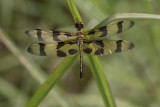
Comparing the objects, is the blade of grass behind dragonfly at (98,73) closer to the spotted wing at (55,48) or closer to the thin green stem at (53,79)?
the thin green stem at (53,79)

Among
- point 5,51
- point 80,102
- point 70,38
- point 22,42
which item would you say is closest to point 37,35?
point 70,38

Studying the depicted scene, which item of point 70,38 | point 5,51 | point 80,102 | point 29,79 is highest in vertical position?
point 70,38

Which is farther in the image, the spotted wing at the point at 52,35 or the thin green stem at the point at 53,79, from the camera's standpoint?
the spotted wing at the point at 52,35

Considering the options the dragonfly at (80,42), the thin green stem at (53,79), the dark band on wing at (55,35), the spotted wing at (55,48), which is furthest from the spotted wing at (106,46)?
the thin green stem at (53,79)

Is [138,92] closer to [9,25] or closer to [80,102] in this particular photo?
[80,102]

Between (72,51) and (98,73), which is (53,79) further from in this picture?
(72,51)

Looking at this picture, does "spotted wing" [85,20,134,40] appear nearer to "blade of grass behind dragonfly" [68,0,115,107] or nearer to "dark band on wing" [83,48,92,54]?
"dark band on wing" [83,48,92,54]

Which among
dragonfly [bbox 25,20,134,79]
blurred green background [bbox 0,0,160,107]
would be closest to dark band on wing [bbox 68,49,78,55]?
dragonfly [bbox 25,20,134,79]

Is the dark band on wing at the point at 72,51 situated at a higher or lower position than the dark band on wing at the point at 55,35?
lower
